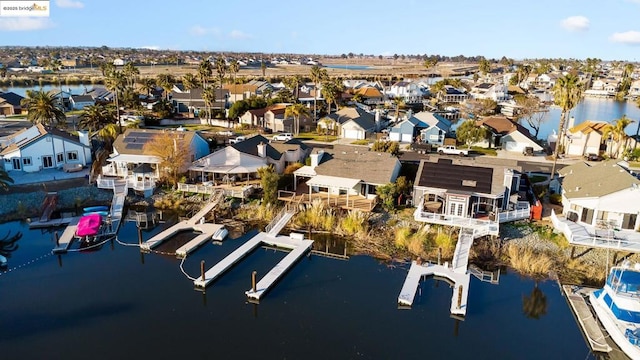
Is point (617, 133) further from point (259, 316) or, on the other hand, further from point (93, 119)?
point (93, 119)

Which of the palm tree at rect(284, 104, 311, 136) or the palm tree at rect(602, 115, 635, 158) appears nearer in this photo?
the palm tree at rect(602, 115, 635, 158)

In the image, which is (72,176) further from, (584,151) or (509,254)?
(584,151)

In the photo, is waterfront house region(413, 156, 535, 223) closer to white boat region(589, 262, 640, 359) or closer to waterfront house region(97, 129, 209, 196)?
white boat region(589, 262, 640, 359)

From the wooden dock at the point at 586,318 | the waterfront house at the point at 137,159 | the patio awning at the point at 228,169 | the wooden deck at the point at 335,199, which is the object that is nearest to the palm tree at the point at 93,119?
the waterfront house at the point at 137,159

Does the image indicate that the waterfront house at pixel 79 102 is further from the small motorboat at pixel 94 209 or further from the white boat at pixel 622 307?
the white boat at pixel 622 307

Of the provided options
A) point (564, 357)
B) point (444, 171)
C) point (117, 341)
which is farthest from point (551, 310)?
point (117, 341)

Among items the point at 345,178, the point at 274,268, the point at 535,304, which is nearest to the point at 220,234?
the point at 274,268

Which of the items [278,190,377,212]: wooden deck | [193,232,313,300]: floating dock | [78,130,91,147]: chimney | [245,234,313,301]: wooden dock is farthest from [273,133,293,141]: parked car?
[245,234,313,301]: wooden dock
